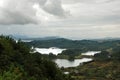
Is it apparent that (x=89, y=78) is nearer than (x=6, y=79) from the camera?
No

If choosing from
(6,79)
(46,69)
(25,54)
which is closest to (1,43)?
(25,54)

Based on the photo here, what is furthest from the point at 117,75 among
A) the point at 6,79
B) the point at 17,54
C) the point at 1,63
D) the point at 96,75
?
the point at 6,79

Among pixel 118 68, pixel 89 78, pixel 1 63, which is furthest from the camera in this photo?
pixel 118 68

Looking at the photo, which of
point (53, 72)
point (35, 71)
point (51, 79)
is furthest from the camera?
point (53, 72)

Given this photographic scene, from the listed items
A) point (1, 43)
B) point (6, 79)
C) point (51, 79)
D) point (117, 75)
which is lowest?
point (117, 75)

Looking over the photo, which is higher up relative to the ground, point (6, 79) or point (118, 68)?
point (6, 79)

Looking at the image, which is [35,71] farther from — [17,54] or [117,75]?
[117,75]

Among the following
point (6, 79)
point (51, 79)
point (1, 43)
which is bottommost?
point (51, 79)

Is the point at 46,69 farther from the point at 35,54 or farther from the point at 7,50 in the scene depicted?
the point at 7,50

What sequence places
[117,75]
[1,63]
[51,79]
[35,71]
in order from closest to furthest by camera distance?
[1,63], [35,71], [51,79], [117,75]
